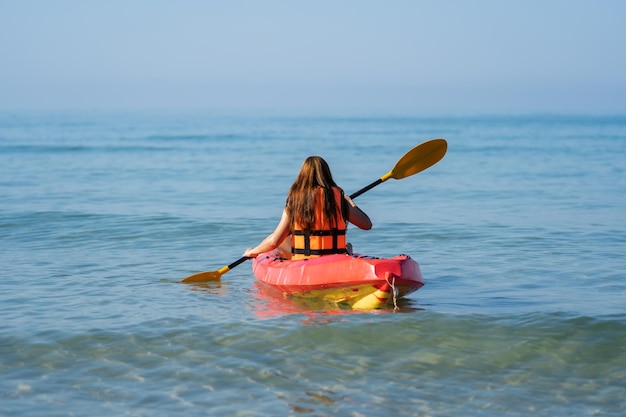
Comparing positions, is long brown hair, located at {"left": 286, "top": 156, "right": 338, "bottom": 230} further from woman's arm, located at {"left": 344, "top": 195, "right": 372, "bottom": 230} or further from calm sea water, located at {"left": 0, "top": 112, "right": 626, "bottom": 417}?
calm sea water, located at {"left": 0, "top": 112, "right": 626, "bottom": 417}

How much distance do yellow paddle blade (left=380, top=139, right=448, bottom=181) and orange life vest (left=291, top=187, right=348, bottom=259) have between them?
5.56ft

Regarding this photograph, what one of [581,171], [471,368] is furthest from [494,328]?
[581,171]

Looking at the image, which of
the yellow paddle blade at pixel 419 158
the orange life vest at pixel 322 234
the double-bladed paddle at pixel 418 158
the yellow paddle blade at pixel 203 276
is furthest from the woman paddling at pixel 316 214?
the yellow paddle blade at pixel 419 158

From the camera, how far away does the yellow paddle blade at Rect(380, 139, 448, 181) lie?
864 centimetres

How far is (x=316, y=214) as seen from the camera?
6973 millimetres

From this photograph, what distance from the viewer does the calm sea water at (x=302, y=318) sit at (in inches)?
200

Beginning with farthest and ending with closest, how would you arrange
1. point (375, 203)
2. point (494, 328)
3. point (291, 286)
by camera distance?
point (375, 203), point (291, 286), point (494, 328)

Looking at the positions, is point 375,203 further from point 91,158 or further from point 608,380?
point 91,158

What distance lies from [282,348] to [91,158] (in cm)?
2546

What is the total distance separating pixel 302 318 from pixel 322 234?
2.46 ft

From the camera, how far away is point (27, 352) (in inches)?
233

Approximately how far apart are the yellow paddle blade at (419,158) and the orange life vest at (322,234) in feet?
5.56

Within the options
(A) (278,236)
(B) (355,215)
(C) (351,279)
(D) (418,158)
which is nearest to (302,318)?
(C) (351,279)

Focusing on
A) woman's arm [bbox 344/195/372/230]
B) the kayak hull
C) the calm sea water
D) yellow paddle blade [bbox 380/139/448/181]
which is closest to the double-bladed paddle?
yellow paddle blade [bbox 380/139/448/181]
